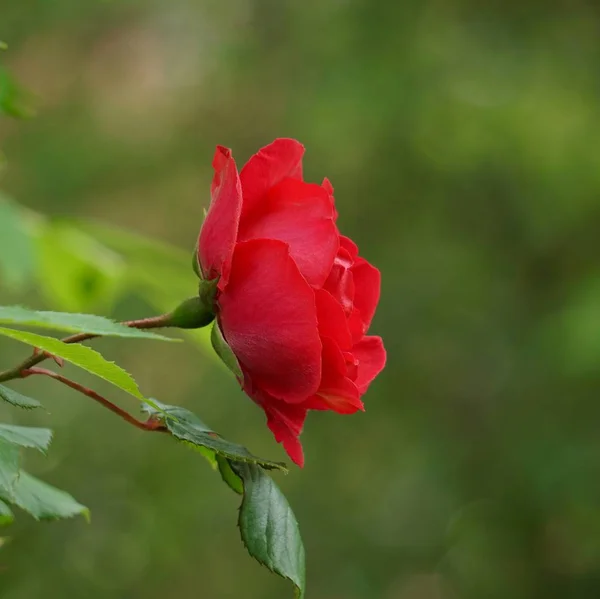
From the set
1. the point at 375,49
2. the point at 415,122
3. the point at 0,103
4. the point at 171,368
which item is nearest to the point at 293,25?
the point at 375,49

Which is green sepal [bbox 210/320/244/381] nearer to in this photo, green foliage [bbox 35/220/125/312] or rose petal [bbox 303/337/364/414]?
rose petal [bbox 303/337/364/414]

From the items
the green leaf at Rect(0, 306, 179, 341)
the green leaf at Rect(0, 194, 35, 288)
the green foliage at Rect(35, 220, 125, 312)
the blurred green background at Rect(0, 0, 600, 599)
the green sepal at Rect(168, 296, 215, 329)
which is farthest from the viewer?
the blurred green background at Rect(0, 0, 600, 599)

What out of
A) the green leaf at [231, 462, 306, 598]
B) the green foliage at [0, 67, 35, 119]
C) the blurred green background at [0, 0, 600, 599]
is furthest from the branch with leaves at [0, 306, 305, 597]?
the blurred green background at [0, 0, 600, 599]

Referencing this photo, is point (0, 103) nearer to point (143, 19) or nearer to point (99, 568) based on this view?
point (99, 568)

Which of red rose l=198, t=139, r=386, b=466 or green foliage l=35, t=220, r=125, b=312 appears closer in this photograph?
red rose l=198, t=139, r=386, b=466

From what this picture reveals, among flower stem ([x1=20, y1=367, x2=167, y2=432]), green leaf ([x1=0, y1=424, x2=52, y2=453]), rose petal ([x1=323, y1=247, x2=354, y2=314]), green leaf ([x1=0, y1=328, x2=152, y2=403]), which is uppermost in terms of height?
rose petal ([x1=323, y1=247, x2=354, y2=314])

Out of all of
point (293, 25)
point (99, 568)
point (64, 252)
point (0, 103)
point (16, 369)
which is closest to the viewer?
point (16, 369)

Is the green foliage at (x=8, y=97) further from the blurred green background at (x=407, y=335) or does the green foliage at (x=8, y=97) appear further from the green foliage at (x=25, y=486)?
the blurred green background at (x=407, y=335)
